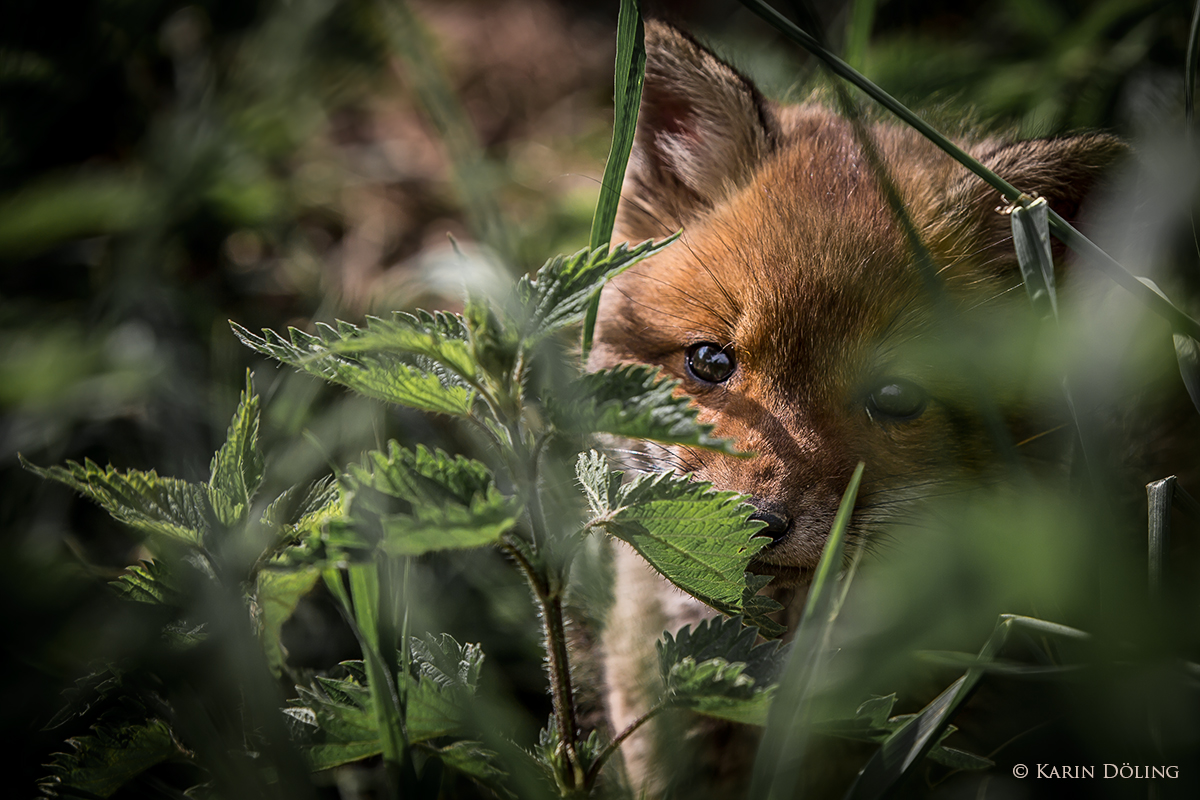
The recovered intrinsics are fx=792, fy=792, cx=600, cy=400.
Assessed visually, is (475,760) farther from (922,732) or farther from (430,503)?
(922,732)

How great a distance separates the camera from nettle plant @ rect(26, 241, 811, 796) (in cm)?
90

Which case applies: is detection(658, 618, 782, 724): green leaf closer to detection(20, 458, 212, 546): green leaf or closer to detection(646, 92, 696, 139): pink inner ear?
detection(20, 458, 212, 546): green leaf

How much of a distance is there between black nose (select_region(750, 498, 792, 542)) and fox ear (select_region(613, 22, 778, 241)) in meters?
0.93

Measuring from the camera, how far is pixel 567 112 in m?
3.93

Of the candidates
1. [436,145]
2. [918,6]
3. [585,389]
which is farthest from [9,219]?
[918,6]

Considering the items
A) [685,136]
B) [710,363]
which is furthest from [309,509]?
[685,136]

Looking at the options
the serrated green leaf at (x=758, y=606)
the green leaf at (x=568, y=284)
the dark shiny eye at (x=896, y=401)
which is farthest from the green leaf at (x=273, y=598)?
the dark shiny eye at (x=896, y=401)

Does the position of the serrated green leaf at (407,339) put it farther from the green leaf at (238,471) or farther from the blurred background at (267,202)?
the blurred background at (267,202)

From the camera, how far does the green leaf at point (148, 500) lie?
1.04 metres

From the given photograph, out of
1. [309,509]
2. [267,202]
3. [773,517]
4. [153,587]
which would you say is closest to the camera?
[153,587]

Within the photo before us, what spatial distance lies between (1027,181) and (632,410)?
128 cm

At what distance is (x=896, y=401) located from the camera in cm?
162

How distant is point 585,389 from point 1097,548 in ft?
2.32

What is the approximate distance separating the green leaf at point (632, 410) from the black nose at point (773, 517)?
0.50m
